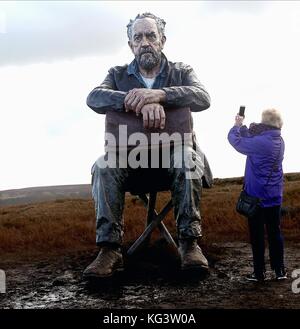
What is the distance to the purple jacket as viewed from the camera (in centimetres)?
436

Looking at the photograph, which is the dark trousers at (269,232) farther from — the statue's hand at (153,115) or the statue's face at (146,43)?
the statue's face at (146,43)

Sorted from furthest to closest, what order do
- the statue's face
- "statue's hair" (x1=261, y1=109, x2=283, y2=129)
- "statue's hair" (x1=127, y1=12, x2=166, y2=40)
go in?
"statue's hair" (x1=127, y1=12, x2=166, y2=40) < the statue's face < "statue's hair" (x1=261, y1=109, x2=283, y2=129)

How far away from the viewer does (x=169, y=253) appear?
537cm

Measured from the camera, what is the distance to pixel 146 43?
5.00 meters

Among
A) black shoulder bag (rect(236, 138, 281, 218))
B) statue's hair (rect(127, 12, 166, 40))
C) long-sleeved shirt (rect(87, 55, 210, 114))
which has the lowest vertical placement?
black shoulder bag (rect(236, 138, 281, 218))

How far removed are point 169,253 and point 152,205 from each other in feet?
1.89

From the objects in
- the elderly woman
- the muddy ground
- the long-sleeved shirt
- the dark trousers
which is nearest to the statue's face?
the long-sleeved shirt

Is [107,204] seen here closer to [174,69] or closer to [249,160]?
[249,160]

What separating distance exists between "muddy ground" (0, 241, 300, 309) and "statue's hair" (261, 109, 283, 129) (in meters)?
1.40

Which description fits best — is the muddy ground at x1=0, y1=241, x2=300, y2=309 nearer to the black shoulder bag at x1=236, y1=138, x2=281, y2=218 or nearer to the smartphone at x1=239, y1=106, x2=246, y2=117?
the black shoulder bag at x1=236, y1=138, x2=281, y2=218

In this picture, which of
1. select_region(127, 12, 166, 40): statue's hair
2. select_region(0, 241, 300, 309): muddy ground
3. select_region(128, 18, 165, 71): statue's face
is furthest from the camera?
select_region(127, 12, 166, 40): statue's hair

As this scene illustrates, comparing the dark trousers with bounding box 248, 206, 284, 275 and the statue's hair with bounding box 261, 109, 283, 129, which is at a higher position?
the statue's hair with bounding box 261, 109, 283, 129

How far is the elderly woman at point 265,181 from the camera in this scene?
4.37 metres
